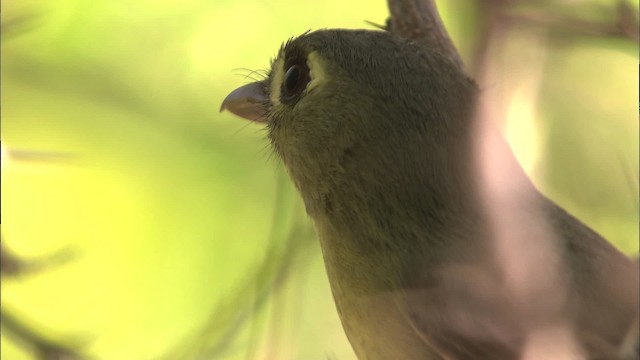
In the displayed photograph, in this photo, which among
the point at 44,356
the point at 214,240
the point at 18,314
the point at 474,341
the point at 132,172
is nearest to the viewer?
the point at 474,341

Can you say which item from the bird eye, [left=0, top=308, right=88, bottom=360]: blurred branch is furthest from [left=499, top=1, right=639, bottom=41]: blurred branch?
[left=0, top=308, right=88, bottom=360]: blurred branch

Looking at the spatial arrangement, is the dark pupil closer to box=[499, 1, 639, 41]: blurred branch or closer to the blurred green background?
the blurred green background

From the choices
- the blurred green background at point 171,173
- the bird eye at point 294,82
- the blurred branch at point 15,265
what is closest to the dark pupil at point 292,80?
the bird eye at point 294,82

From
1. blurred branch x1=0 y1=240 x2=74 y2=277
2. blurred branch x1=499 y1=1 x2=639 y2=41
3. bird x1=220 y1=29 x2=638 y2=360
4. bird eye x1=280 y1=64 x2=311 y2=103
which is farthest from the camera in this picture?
bird eye x1=280 y1=64 x2=311 y2=103

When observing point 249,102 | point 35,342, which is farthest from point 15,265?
point 249,102

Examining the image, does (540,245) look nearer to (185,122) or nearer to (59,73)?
(185,122)

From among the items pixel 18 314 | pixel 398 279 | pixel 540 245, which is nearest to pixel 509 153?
pixel 540 245
